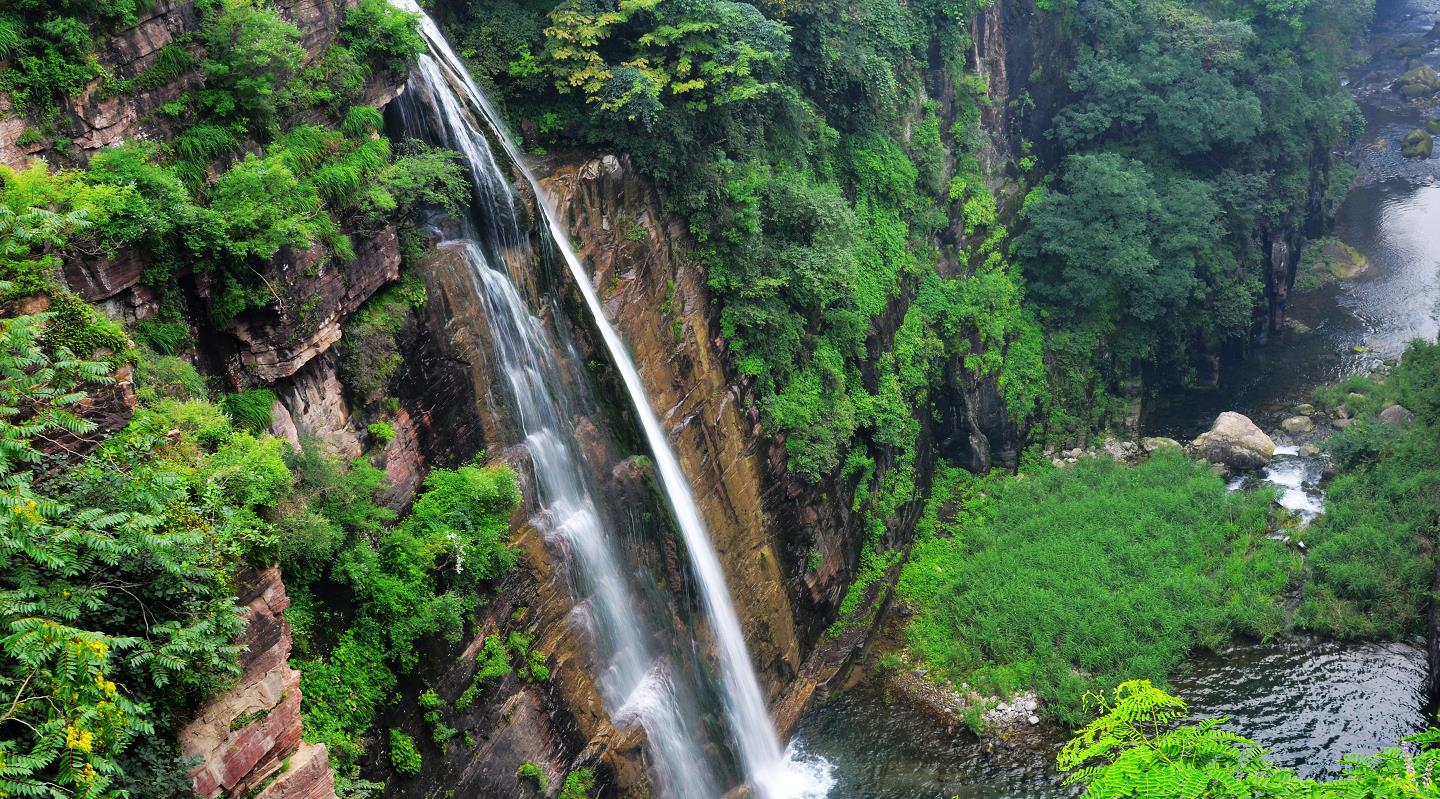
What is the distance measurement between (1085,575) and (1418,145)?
97.9 feet

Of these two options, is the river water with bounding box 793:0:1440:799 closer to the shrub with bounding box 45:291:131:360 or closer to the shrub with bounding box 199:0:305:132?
the shrub with bounding box 45:291:131:360

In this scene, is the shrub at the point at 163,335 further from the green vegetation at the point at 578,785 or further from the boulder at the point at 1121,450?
the boulder at the point at 1121,450

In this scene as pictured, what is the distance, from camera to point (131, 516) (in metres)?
7.26

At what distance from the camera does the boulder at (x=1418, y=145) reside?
37.9 m

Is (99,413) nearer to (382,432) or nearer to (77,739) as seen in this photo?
(77,739)

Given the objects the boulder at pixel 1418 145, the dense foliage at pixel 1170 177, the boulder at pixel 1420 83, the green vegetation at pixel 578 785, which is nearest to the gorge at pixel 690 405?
the dense foliage at pixel 1170 177

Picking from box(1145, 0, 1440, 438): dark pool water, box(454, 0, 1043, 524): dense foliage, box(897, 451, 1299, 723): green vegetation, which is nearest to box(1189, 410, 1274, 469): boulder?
box(897, 451, 1299, 723): green vegetation

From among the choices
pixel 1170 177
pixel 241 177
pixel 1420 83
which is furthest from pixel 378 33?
pixel 1420 83

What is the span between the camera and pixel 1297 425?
25453mm

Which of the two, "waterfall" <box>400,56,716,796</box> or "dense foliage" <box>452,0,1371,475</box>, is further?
"dense foliage" <box>452,0,1371,475</box>

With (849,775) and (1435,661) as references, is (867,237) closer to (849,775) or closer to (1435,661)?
(849,775)

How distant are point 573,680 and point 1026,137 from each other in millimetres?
22031

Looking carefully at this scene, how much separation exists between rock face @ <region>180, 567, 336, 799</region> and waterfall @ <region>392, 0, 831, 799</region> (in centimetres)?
516

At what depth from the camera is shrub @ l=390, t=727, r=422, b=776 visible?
1054 cm
